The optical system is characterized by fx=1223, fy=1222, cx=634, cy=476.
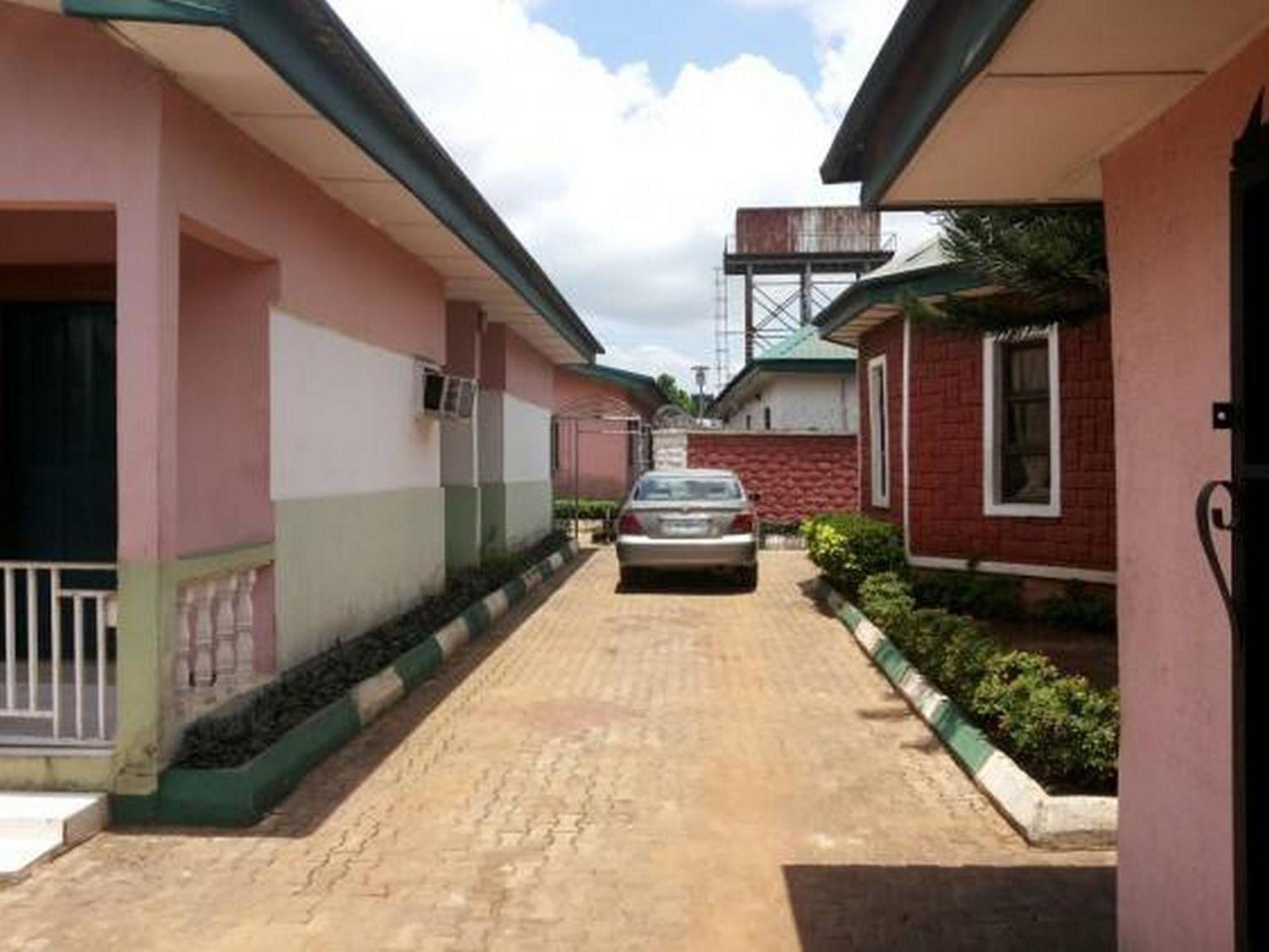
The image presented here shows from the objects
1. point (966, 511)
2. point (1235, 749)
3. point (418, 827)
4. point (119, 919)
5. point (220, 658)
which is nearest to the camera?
point (1235, 749)

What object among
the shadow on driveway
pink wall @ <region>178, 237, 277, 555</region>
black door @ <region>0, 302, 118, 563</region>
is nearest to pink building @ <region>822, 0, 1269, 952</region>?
the shadow on driveway

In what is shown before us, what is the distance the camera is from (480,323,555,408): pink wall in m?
14.9

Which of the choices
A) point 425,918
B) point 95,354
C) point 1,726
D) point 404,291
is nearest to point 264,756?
point 1,726

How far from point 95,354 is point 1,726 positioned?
265 cm

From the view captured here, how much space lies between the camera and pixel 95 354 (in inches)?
297

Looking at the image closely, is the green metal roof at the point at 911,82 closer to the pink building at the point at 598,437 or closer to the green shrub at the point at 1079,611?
the green shrub at the point at 1079,611

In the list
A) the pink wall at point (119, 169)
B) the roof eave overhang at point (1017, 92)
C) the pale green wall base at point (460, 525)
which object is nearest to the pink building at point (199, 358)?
the pink wall at point (119, 169)

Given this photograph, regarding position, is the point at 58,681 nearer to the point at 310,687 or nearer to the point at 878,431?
the point at 310,687

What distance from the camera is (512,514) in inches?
627

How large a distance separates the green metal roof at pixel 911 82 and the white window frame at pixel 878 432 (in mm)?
9258

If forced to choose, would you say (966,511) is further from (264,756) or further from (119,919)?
(119,919)

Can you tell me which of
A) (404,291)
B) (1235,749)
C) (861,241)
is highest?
(861,241)

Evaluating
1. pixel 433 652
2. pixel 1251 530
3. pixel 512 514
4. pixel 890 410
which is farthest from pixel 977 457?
pixel 1251 530

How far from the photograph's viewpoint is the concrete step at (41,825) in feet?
15.4
